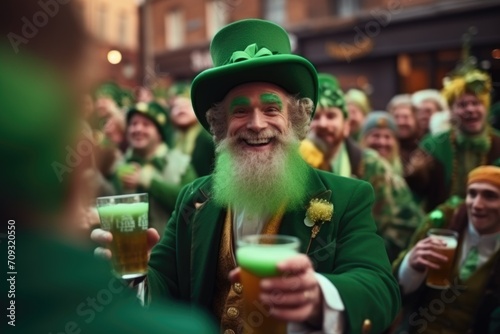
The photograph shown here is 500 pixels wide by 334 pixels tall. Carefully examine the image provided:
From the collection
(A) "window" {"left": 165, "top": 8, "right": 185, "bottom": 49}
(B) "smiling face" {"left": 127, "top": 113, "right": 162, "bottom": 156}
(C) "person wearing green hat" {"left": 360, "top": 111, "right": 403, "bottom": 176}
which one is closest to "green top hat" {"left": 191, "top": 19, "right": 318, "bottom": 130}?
(B) "smiling face" {"left": 127, "top": 113, "right": 162, "bottom": 156}

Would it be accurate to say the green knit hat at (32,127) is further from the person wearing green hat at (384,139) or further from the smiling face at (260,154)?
the person wearing green hat at (384,139)

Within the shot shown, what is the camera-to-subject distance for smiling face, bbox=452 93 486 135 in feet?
16.2

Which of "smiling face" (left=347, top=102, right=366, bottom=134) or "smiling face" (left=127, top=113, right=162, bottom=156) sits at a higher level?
"smiling face" (left=347, top=102, right=366, bottom=134)

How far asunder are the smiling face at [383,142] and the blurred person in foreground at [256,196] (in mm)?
3552

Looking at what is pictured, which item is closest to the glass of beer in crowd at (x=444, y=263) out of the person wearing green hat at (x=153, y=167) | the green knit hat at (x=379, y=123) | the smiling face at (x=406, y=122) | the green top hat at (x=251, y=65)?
the green top hat at (x=251, y=65)

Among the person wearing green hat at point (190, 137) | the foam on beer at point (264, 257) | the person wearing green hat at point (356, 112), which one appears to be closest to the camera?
the foam on beer at point (264, 257)

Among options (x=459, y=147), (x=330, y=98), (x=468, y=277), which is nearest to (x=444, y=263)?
(x=468, y=277)

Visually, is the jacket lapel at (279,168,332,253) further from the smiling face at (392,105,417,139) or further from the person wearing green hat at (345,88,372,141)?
the smiling face at (392,105,417,139)

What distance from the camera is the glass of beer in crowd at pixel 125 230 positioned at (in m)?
→ 2.27

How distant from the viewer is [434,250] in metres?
3.15

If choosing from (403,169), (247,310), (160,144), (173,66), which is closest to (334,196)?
(247,310)

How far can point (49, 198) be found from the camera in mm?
1134

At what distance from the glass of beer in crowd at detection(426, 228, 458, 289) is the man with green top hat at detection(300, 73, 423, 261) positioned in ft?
3.81

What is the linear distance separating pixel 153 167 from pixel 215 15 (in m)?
13.9
